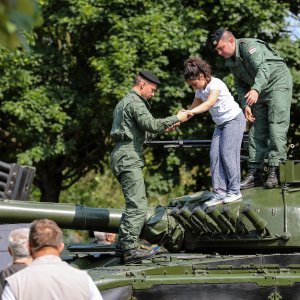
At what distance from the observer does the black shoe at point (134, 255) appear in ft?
30.1

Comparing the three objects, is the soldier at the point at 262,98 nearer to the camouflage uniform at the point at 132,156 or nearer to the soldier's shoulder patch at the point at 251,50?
the soldier's shoulder patch at the point at 251,50

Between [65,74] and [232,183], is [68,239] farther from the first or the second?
[232,183]

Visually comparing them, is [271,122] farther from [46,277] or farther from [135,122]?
[46,277]

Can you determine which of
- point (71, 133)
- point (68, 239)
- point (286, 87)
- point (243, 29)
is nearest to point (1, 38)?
point (286, 87)

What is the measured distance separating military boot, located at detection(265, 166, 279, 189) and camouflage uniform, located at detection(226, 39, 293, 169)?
0.20 ft

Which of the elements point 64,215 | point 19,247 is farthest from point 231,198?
point 19,247

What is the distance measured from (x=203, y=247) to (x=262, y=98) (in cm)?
178

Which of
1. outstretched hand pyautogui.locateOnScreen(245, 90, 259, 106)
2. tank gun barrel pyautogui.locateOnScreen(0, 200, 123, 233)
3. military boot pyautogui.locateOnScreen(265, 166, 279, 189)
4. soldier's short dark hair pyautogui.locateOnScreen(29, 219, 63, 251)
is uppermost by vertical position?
outstretched hand pyautogui.locateOnScreen(245, 90, 259, 106)

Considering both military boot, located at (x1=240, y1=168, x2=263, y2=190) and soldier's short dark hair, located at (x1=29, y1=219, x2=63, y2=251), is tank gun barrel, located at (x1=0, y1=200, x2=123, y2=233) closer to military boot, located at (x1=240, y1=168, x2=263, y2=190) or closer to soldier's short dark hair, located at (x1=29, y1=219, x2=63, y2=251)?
military boot, located at (x1=240, y1=168, x2=263, y2=190)

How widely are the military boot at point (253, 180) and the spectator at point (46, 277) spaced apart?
14.5 ft

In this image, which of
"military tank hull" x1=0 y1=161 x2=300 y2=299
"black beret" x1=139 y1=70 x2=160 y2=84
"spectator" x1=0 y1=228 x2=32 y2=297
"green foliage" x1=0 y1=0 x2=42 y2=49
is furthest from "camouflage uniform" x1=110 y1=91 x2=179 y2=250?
"green foliage" x1=0 y1=0 x2=42 y2=49

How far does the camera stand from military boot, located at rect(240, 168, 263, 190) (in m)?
10.1

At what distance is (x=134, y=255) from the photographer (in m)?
9.20

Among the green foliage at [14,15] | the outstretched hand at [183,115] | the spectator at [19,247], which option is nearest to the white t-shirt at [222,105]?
the outstretched hand at [183,115]
